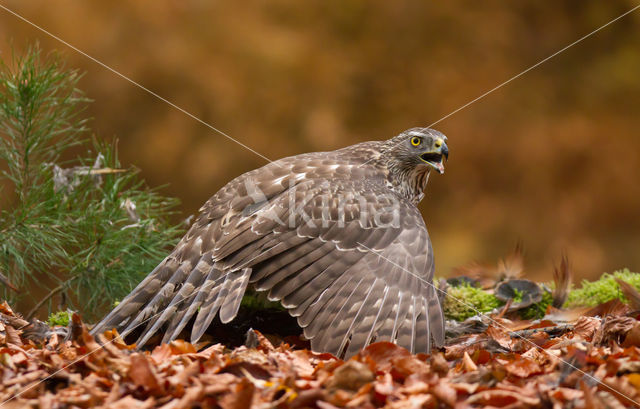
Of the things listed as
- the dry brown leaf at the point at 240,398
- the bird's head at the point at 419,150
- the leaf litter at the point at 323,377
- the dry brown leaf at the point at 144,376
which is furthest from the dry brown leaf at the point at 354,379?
the bird's head at the point at 419,150

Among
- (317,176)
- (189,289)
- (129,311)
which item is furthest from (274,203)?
(129,311)

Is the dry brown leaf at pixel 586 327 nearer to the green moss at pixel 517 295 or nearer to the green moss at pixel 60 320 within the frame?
the green moss at pixel 517 295

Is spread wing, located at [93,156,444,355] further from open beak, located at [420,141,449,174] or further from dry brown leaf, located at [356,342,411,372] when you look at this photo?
open beak, located at [420,141,449,174]

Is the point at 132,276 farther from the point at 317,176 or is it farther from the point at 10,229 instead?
the point at 317,176

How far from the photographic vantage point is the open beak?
3.77m

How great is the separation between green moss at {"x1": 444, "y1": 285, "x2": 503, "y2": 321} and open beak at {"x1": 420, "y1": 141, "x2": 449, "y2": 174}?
741mm

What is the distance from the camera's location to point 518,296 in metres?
4.10

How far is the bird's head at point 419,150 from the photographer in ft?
12.4

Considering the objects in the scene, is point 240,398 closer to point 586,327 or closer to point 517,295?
point 586,327

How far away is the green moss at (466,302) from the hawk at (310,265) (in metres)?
0.83

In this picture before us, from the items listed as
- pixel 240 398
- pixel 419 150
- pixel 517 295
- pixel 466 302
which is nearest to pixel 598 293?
pixel 517 295

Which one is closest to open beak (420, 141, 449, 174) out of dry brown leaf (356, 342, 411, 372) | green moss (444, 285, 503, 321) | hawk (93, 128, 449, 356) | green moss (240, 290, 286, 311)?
hawk (93, 128, 449, 356)

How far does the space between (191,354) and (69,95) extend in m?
2.43

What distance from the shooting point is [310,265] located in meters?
2.97
